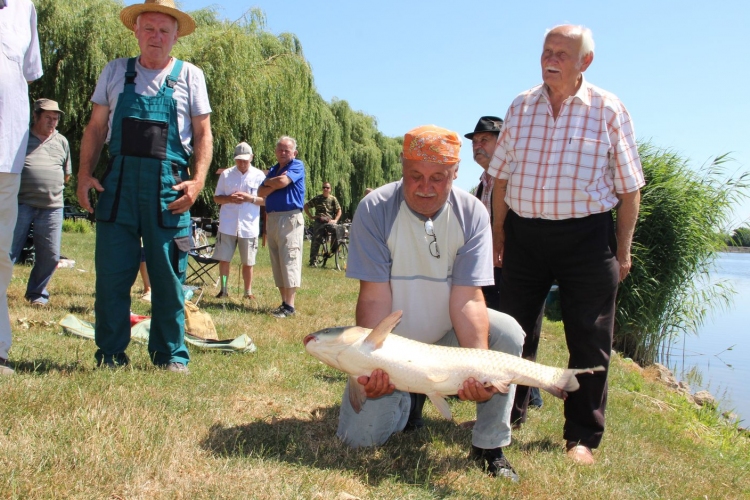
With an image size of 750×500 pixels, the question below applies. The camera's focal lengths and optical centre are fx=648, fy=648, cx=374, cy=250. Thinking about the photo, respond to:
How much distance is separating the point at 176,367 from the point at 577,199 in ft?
9.20

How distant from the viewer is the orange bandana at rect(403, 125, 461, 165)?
318 cm

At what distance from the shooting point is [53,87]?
1633 cm

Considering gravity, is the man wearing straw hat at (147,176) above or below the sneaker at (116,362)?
above

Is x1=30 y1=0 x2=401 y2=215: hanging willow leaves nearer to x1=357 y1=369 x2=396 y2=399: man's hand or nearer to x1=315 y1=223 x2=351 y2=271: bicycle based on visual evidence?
x1=315 y1=223 x2=351 y2=271: bicycle

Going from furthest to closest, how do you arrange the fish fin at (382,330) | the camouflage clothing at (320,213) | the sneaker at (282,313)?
1. the camouflage clothing at (320,213)
2. the sneaker at (282,313)
3. the fish fin at (382,330)

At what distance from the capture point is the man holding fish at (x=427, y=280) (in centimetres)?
336

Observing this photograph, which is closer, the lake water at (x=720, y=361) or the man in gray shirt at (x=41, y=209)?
the man in gray shirt at (x=41, y=209)

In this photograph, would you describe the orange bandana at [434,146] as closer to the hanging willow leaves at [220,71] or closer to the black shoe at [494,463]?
the black shoe at [494,463]

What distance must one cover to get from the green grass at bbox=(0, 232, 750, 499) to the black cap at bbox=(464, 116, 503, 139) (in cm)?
244

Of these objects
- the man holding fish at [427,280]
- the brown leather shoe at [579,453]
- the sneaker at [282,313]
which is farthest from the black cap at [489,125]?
the sneaker at [282,313]

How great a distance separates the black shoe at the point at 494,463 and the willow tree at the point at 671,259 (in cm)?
768

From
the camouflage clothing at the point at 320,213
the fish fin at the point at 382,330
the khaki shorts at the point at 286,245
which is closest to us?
the fish fin at the point at 382,330

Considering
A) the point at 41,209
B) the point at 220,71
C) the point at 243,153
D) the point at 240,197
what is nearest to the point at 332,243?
the point at 220,71

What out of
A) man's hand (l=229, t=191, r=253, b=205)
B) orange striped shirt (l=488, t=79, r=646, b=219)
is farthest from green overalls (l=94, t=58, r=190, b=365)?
man's hand (l=229, t=191, r=253, b=205)
